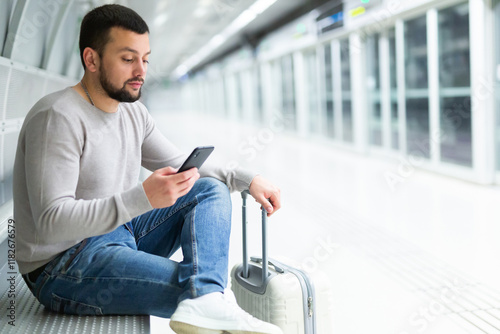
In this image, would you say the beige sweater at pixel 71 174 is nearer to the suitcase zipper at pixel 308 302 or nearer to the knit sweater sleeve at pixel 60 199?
the knit sweater sleeve at pixel 60 199

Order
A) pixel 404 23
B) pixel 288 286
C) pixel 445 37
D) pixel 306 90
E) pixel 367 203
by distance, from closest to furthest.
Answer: pixel 288 286 < pixel 367 203 < pixel 445 37 < pixel 404 23 < pixel 306 90

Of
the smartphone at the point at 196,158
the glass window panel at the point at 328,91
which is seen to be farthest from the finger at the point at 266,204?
the glass window panel at the point at 328,91

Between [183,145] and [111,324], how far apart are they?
960cm

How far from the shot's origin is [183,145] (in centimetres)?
1101

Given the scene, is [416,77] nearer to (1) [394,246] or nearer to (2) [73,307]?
(1) [394,246]

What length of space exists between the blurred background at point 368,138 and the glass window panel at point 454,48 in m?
0.02

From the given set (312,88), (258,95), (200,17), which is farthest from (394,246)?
(258,95)

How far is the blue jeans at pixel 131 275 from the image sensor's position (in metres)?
1.48

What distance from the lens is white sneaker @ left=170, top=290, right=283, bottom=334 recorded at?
1.38 meters

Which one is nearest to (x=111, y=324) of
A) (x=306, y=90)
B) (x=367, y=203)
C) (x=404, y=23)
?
(x=367, y=203)

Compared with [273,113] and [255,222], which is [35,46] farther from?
[273,113]

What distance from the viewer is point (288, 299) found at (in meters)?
1.74

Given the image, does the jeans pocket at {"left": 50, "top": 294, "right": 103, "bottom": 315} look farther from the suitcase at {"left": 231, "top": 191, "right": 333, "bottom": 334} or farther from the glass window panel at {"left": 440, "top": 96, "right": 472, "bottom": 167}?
the glass window panel at {"left": 440, "top": 96, "right": 472, "bottom": 167}

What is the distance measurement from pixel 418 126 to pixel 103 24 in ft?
23.9
